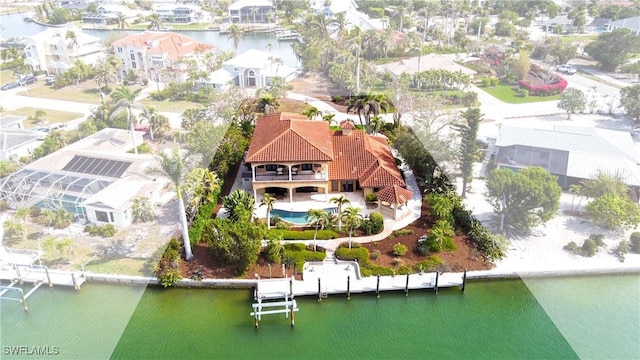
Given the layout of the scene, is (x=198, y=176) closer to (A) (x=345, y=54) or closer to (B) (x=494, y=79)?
(B) (x=494, y=79)

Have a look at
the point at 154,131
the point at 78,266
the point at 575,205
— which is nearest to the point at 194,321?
the point at 78,266

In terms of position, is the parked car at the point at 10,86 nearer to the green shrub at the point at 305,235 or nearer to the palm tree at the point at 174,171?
the palm tree at the point at 174,171

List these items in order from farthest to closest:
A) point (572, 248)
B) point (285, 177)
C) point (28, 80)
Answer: point (28, 80) < point (285, 177) < point (572, 248)

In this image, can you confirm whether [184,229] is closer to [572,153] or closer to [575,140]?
[572,153]

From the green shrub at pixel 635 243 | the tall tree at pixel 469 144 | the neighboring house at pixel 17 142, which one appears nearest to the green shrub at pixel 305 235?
the tall tree at pixel 469 144

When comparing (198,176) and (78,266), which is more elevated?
(198,176)

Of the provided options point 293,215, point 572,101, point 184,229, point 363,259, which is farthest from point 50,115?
point 572,101
